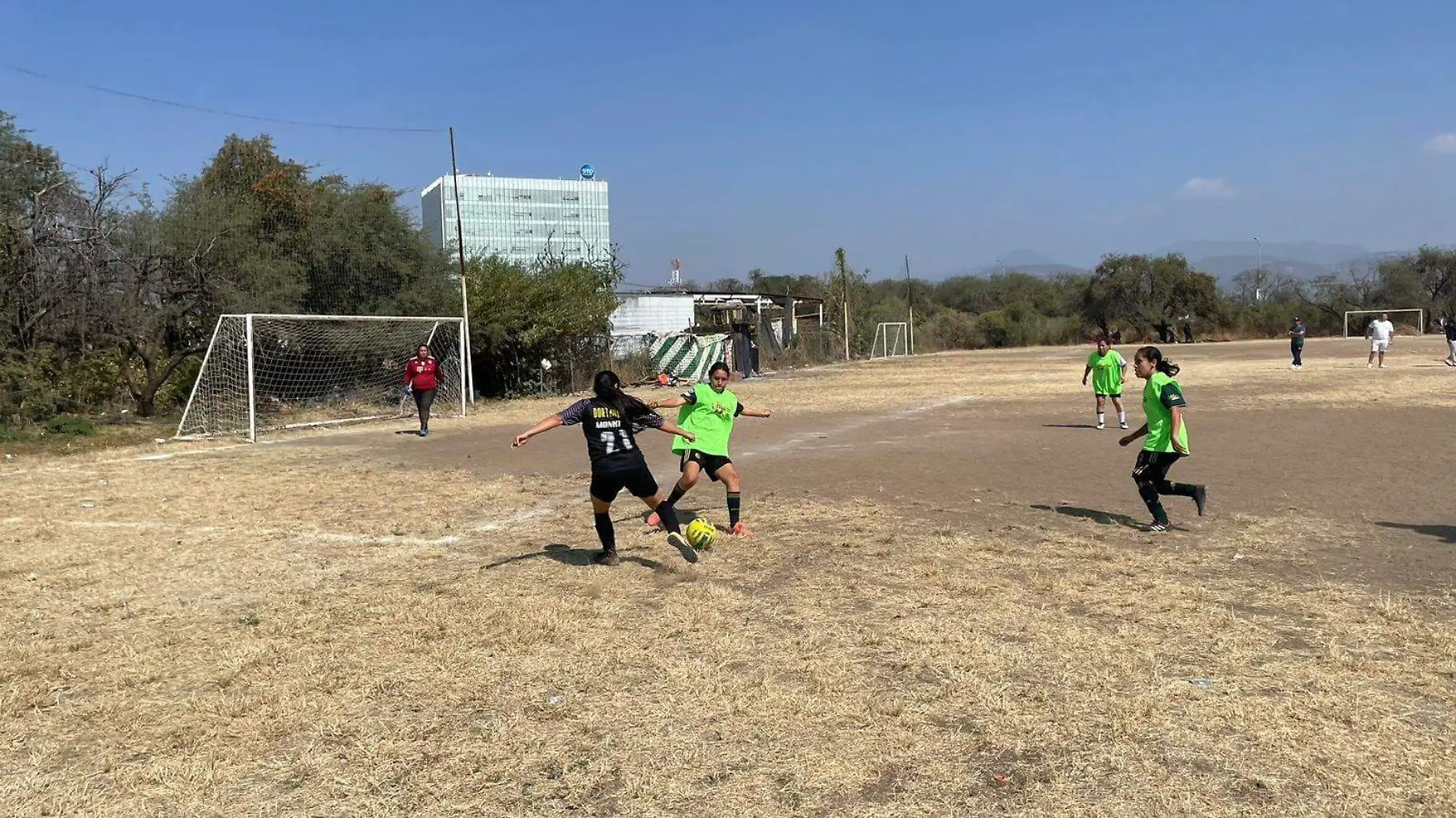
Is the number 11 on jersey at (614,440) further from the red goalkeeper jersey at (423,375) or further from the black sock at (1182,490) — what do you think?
the red goalkeeper jersey at (423,375)

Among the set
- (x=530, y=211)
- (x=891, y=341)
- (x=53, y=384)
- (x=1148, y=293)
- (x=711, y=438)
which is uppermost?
(x=530, y=211)

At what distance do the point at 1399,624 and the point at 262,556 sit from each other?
775 centimetres

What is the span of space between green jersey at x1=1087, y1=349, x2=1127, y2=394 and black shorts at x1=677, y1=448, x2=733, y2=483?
9270mm

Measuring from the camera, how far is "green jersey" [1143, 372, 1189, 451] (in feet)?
27.1

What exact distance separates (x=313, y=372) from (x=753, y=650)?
20.4m

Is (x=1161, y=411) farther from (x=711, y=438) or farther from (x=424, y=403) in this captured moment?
(x=424, y=403)

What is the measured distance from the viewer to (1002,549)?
7.77 meters

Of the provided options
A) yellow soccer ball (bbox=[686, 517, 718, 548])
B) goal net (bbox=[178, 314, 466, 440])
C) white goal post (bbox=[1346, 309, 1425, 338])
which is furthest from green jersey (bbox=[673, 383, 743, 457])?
white goal post (bbox=[1346, 309, 1425, 338])

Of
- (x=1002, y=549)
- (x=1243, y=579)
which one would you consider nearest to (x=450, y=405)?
(x=1002, y=549)

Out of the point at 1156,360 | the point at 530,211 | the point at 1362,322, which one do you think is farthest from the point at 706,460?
the point at 530,211

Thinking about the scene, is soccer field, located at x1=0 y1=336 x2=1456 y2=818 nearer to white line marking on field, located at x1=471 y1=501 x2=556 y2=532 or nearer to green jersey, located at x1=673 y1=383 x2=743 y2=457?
white line marking on field, located at x1=471 y1=501 x2=556 y2=532

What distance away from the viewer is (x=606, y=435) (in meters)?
7.22

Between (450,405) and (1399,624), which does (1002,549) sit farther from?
(450,405)

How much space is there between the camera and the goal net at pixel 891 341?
184 feet
